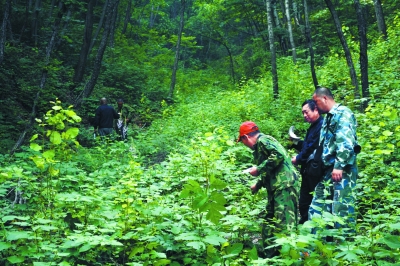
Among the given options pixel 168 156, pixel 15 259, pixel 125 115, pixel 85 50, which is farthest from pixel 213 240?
pixel 85 50

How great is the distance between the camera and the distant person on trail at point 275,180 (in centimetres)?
445

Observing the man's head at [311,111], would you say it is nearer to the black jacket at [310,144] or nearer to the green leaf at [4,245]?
the black jacket at [310,144]

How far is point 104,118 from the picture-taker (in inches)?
465

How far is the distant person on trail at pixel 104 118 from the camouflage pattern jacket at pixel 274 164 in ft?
26.5

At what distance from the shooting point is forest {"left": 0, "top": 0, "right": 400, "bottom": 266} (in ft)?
12.0

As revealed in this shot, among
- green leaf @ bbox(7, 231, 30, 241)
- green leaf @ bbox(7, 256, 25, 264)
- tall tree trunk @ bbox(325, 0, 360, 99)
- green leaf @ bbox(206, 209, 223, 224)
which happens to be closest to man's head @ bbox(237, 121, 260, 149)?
green leaf @ bbox(206, 209, 223, 224)

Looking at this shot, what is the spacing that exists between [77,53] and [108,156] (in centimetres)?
1354

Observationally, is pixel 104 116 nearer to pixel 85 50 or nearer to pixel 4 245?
pixel 85 50

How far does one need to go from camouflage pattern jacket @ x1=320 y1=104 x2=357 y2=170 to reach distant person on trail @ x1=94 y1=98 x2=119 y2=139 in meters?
8.36

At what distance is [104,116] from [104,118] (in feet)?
0.21

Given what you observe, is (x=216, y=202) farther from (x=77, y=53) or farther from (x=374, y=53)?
(x=77, y=53)

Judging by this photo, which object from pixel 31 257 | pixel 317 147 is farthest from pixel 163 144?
pixel 31 257

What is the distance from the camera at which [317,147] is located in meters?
5.14

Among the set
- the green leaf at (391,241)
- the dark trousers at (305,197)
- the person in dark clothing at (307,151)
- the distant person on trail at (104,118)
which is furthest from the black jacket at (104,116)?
the green leaf at (391,241)
